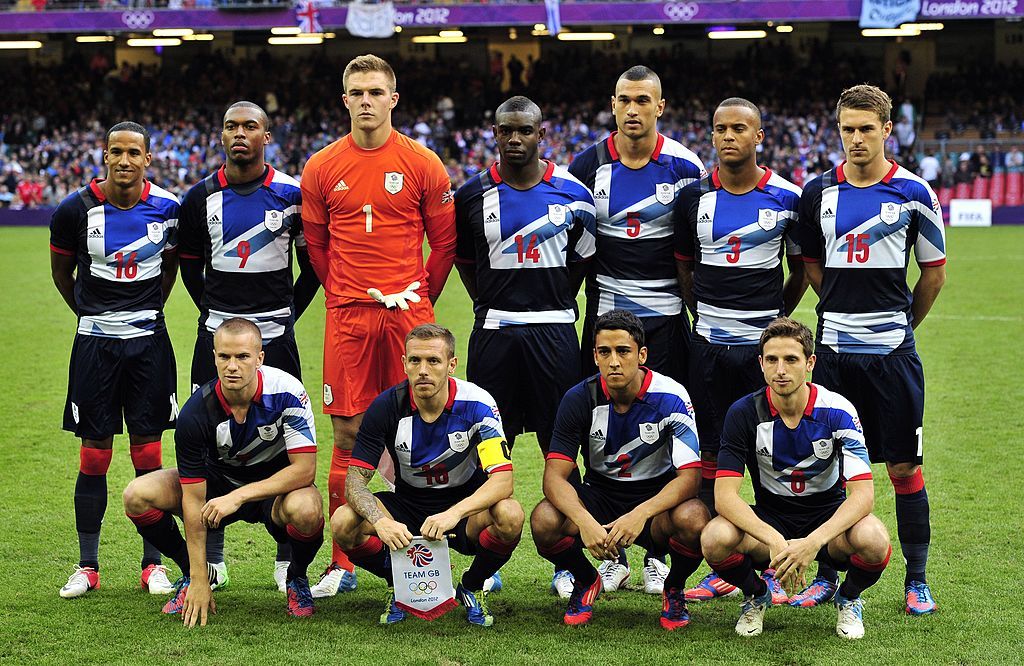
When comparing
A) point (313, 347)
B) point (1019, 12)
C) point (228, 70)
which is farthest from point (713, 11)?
point (313, 347)

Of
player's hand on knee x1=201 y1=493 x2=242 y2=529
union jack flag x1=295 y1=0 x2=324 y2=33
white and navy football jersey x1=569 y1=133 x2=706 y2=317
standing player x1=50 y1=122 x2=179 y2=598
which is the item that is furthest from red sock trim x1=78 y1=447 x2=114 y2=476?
union jack flag x1=295 y1=0 x2=324 y2=33

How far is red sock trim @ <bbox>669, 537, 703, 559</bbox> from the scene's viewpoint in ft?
15.4

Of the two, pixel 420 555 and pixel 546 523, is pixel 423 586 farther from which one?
pixel 546 523

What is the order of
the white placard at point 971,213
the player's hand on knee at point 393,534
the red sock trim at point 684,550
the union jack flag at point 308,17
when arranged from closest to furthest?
the player's hand on knee at point 393,534
the red sock trim at point 684,550
the white placard at point 971,213
the union jack flag at point 308,17

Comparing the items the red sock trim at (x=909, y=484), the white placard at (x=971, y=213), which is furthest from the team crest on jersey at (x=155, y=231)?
the white placard at (x=971, y=213)

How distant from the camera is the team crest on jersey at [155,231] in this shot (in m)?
5.36

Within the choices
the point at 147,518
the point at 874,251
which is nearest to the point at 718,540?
the point at 874,251

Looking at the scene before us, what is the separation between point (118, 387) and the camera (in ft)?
17.6

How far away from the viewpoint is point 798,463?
466cm

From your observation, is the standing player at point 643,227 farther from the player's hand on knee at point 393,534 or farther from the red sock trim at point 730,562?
the player's hand on knee at point 393,534

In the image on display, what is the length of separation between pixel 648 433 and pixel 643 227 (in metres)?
1.02

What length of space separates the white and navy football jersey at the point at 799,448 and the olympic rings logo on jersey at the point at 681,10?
1077 inches

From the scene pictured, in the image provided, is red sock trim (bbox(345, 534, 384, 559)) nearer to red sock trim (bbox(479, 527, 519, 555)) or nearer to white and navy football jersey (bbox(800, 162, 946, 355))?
red sock trim (bbox(479, 527, 519, 555))

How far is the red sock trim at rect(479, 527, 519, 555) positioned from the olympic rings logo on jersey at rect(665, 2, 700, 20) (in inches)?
1089
